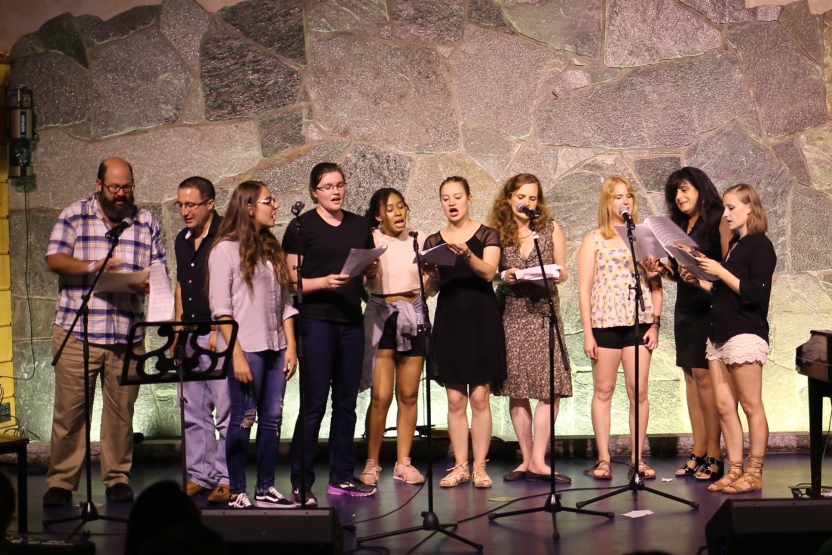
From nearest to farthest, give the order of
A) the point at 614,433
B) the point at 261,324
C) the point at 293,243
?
the point at 261,324, the point at 293,243, the point at 614,433

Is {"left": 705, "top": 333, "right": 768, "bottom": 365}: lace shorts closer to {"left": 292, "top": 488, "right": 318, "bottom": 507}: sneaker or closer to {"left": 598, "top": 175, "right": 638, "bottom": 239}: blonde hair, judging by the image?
{"left": 598, "top": 175, "right": 638, "bottom": 239}: blonde hair

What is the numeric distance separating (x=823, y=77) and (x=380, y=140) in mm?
2917

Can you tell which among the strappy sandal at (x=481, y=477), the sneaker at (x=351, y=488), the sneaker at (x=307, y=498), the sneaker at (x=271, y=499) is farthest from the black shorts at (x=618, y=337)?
the sneaker at (x=271, y=499)

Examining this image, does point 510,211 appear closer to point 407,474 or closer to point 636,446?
point 636,446

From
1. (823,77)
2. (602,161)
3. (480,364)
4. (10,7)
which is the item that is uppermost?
(10,7)

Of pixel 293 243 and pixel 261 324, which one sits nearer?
pixel 261 324

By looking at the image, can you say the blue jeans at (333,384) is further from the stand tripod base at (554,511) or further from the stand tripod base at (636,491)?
the stand tripod base at (636,491)

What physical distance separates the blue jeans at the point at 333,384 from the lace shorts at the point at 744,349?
1.86m

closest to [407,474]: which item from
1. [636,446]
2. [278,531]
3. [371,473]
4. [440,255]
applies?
[371,473]

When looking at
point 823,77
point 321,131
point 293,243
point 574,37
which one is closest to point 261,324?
point 293,243

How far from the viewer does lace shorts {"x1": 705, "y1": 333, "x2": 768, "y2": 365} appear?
16.0ft

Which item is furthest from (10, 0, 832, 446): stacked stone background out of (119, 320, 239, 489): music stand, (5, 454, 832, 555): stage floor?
(119, 320, 239, 489): music stand

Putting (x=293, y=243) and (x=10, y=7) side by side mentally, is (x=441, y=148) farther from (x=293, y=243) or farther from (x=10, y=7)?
(x=10, y=7)

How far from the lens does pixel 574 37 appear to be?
6453mm
